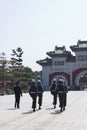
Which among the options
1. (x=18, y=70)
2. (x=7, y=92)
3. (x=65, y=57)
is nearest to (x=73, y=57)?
(x=65, y=57)

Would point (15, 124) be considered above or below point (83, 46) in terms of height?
below

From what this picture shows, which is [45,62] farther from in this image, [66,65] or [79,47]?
[79,47]

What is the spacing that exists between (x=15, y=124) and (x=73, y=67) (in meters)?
63.7

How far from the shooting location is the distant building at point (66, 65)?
7712cm

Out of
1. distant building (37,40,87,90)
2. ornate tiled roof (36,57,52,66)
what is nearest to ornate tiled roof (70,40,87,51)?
distant building (37,40,87,90)

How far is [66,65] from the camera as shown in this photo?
7844 centimetres

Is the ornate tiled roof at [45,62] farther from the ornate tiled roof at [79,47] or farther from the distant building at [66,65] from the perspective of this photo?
the ornate tiled roof at [79,47]

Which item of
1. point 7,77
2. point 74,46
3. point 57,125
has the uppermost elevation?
point 74,46

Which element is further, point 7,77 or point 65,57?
point 65,57

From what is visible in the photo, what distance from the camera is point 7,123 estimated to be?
14945 mm

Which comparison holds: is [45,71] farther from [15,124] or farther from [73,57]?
[15,124]

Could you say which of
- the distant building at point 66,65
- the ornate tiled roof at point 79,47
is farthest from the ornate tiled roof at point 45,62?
the ornate tiled roof at point 79,47

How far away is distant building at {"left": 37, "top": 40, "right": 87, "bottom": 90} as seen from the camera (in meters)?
77.1

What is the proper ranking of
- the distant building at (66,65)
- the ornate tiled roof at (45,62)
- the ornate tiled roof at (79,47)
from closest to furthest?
the ornate tiled roof at (79,47) → the distant building at (66,65) → the ornate tiled roof at (45,62)
